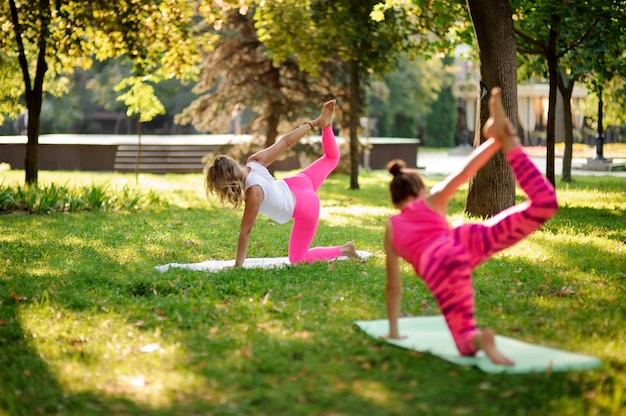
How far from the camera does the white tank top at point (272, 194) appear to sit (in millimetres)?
8016

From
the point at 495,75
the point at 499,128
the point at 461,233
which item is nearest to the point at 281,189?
the point at 461,233

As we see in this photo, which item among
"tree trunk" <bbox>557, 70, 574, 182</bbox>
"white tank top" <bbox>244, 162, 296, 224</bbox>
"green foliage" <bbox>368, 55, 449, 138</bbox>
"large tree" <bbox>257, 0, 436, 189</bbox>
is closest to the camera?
"white tank top" <bbox>244, 162, 296, 224</bbox>

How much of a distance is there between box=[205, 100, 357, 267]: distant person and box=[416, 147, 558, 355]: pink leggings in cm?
295

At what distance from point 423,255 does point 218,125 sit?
15.9m

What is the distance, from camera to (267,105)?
19938 millimetres

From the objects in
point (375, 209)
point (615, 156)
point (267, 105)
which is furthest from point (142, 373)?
point (615, 156)

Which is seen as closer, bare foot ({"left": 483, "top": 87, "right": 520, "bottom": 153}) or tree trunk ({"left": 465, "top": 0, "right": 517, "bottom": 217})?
bare foot ({"left": 483, "top": 87, "right": 520, "bottom": 153})

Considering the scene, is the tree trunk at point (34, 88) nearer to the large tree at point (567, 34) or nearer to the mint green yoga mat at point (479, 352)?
the large tree at point (567, 34)

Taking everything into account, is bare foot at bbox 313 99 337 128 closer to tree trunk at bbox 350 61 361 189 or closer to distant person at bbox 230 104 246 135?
tree trunk at bbox 350 61 361 189

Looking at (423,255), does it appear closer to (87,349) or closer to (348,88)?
(87,349)

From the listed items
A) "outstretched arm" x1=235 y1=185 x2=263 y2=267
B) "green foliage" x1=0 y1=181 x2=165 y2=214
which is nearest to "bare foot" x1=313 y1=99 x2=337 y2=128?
"outstretched arm" x1=235 y1=185 x2=263 y2=267

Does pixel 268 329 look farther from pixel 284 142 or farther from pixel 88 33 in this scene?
pixel 88 33

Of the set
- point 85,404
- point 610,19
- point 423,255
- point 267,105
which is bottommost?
point 85,404

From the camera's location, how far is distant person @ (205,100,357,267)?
782cm
